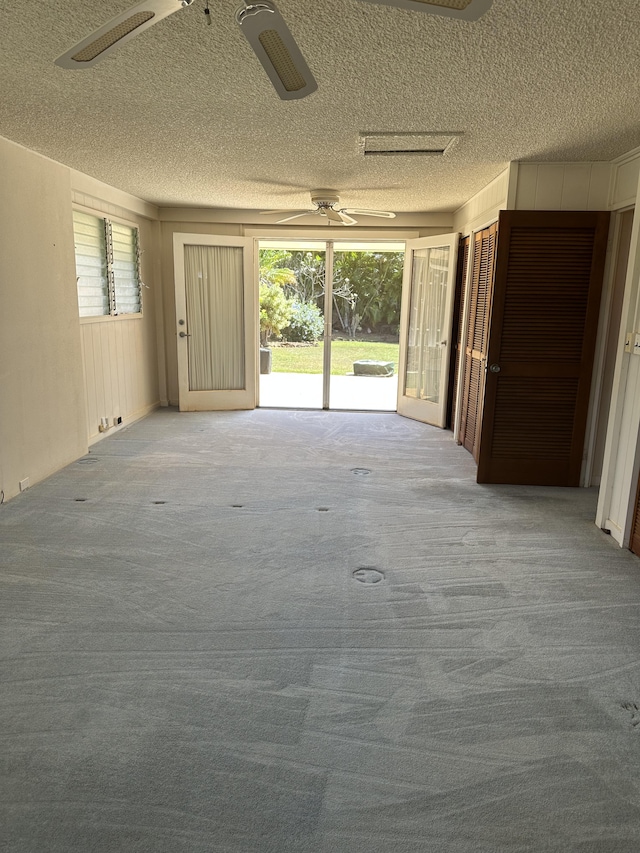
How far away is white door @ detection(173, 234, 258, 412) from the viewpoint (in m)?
6.64

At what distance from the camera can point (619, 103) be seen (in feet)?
8.91

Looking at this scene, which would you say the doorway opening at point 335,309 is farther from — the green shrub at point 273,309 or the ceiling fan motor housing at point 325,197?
the ceiling fan motor housing at point 325,197

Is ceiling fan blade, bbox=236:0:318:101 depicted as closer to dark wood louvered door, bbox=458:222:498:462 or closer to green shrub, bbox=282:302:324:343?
dark wood louvered door, bbox=458:222:498:462

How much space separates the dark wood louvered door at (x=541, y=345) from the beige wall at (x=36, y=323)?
326 cm

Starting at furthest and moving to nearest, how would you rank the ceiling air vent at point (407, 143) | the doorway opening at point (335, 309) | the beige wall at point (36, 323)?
the doorway opening at point (335, 309) → the beige wall at point (36, 323) → the ceiling air vent at point (407, 143)

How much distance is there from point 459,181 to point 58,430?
379 cm

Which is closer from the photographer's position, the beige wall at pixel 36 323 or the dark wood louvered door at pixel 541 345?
the beige wall at pixel 36 323

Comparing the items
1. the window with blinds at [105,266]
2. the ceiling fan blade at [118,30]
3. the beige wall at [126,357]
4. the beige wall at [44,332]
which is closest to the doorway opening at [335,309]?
the beige wall at [126,357]

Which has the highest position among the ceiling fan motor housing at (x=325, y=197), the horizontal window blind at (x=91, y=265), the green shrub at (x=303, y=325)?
the ceiling fan motor housing at (x=325, y=197)

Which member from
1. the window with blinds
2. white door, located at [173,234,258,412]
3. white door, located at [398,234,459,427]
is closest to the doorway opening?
white door, located at [173,234,258,412]

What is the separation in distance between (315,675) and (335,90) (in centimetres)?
254

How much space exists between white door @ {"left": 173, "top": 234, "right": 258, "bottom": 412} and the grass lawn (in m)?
4.94

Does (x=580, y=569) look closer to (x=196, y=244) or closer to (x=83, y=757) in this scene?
(x=83, y=757)

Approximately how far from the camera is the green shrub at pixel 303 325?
561 inches
